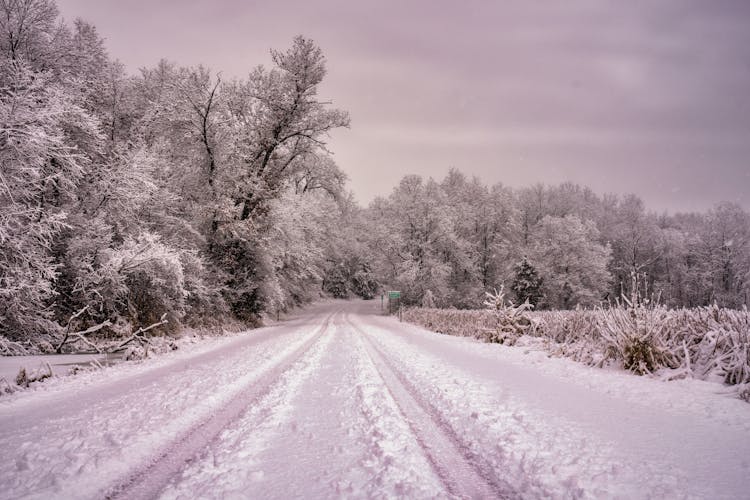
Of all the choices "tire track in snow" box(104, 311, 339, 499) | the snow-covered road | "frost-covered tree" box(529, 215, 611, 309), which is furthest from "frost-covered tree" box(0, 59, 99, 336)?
"frost-covered tree" box(529, 215, 611, 309)

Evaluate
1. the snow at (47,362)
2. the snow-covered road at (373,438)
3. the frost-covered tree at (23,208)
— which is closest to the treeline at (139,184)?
the frost-covered tree at (23,208)

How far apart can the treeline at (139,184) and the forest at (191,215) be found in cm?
7

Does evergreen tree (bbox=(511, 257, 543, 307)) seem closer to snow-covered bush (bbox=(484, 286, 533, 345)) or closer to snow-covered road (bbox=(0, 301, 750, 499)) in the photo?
snow-covered bush (bbox=(484, 286, 533, 345))

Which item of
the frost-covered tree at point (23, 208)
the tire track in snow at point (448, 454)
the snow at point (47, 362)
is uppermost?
the frost-covered tree at point (23, 208)

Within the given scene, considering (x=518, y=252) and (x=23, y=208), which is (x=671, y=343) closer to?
(x=23, y=208)

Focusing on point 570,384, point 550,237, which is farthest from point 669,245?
point 570,384

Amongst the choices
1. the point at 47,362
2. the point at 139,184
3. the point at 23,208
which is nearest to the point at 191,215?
the point at 139,184

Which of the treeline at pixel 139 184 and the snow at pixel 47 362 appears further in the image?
the treeline at pixel 139 184

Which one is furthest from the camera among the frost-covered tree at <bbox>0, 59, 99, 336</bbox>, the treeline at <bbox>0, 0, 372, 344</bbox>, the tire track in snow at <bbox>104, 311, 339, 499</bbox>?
the treeline at <bbox>0, 0, 372, 344</bbox>

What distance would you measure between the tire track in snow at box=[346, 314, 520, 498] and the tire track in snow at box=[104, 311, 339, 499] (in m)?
2.00

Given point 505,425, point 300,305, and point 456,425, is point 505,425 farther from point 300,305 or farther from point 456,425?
point 300,305

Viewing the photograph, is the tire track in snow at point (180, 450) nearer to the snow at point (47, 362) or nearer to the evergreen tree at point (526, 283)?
the snow at point (47, 362)

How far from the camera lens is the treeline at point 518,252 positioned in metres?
34.4

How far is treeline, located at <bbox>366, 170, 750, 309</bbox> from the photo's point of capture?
113 ft
